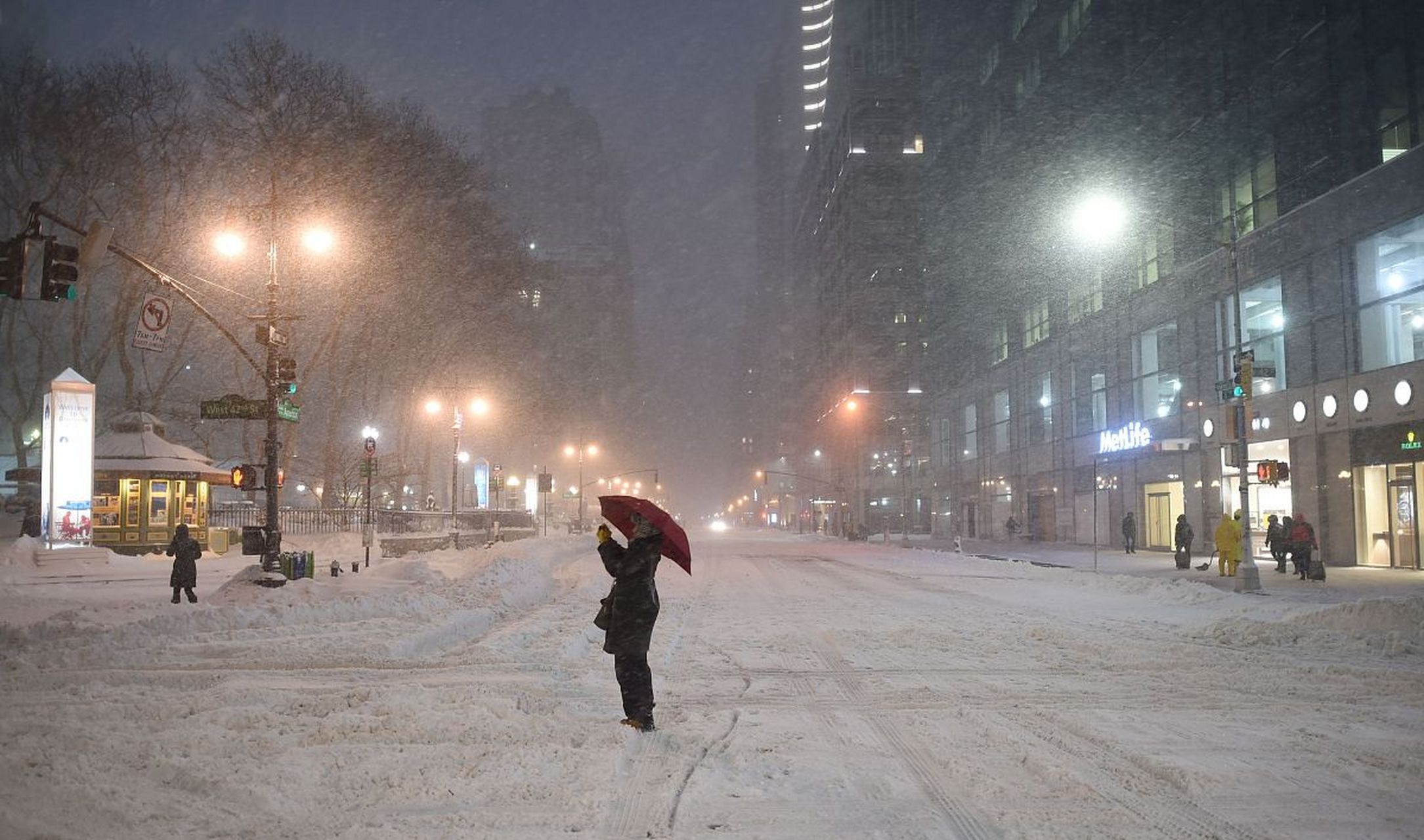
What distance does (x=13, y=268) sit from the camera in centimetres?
1337

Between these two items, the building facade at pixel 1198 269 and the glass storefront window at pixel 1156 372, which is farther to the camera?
the glass storefront window at pixel 1156 372

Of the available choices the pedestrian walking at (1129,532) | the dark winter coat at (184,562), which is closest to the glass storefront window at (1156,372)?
the pedestrian walking at (1129,532)

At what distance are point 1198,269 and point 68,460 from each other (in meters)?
39.4

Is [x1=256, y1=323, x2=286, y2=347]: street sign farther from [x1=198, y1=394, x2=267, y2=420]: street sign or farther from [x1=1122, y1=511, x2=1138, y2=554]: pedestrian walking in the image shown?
[x1=1122, y1=511, x2=1138, y2=554]: pedestrian walking

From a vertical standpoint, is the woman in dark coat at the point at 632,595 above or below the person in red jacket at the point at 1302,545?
above

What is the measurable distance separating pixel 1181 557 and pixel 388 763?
28154mm

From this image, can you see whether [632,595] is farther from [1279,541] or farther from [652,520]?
[1279,541]

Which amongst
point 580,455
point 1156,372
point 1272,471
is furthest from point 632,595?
point 580,455

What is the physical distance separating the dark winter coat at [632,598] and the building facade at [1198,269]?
62.6ft

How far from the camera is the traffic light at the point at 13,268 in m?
13.3

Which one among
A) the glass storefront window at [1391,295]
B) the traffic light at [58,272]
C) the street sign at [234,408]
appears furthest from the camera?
the glass storefront window at [1391,295]

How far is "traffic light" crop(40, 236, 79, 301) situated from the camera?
1391 cm

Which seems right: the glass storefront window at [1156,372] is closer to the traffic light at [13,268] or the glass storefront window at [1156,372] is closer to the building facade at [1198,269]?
the building facade at [1198,269]

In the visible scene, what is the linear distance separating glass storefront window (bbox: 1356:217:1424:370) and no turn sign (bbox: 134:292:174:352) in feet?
104
